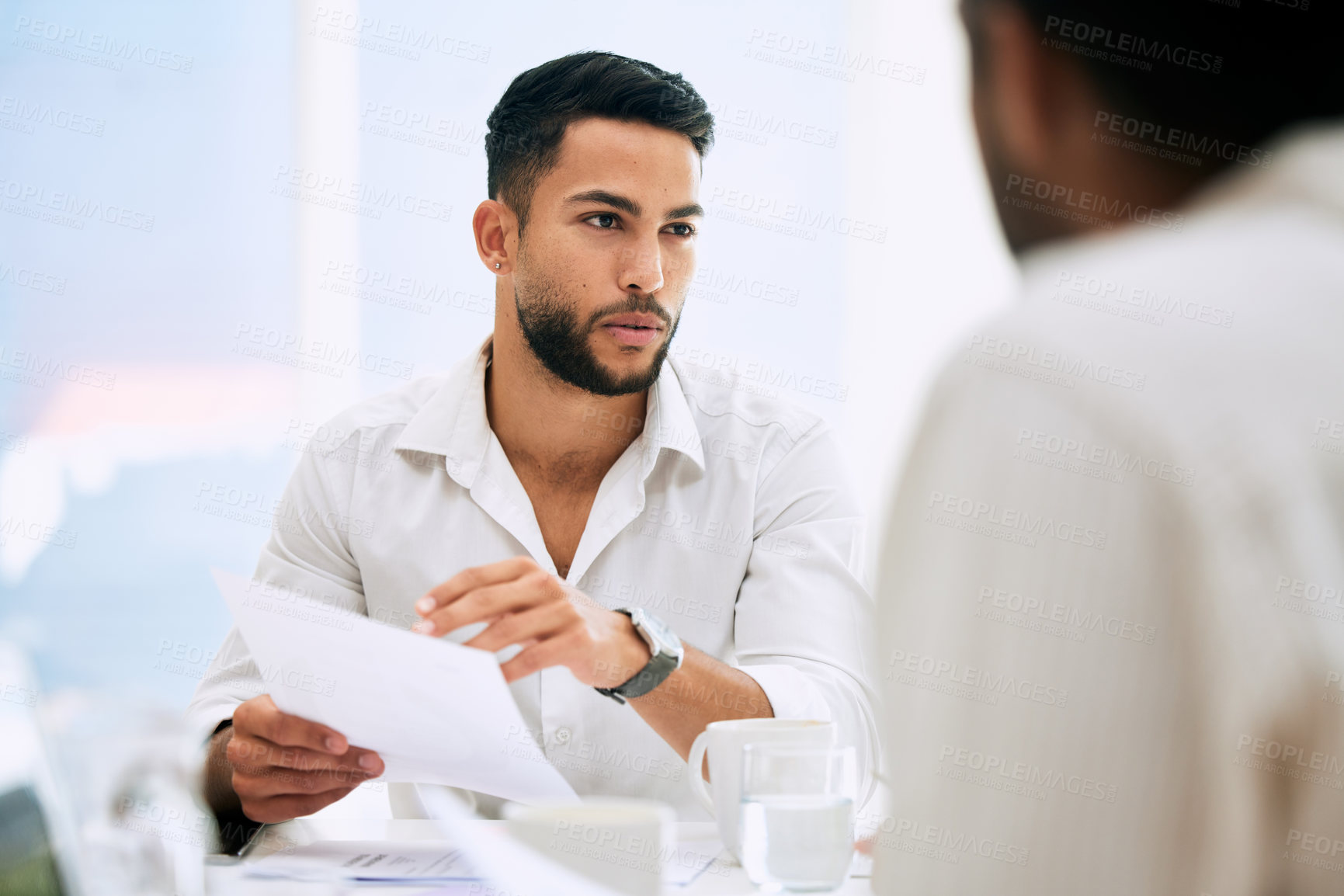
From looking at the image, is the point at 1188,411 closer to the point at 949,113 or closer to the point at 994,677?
the point at 994,677

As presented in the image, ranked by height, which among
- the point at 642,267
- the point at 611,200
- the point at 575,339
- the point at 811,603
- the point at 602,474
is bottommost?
the point at 811,603

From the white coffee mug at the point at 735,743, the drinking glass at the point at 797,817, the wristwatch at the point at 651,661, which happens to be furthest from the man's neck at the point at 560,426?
the drinking glass at the point at 797,817

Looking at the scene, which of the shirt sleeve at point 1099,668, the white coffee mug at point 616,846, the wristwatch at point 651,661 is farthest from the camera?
the wristwatch at point 651,661

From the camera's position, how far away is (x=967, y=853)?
38 cm

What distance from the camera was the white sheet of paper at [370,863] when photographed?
2.97 feet

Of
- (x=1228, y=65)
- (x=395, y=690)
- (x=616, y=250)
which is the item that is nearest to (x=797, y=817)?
(x=395, y=690)

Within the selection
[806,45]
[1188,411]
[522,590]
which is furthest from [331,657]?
[806,45]

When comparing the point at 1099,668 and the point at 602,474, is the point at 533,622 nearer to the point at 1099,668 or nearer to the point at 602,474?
A: the point at 602,474

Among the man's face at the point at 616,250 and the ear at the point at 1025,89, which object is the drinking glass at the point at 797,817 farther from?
the man's face at the point at 616,250

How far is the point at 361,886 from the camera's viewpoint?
876mm

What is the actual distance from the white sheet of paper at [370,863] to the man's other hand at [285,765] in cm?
7

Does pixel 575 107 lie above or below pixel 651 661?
above

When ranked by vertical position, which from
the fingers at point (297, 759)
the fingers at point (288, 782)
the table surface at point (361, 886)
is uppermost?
the fingers at point (297, 759)

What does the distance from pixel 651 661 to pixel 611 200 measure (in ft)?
2.54
